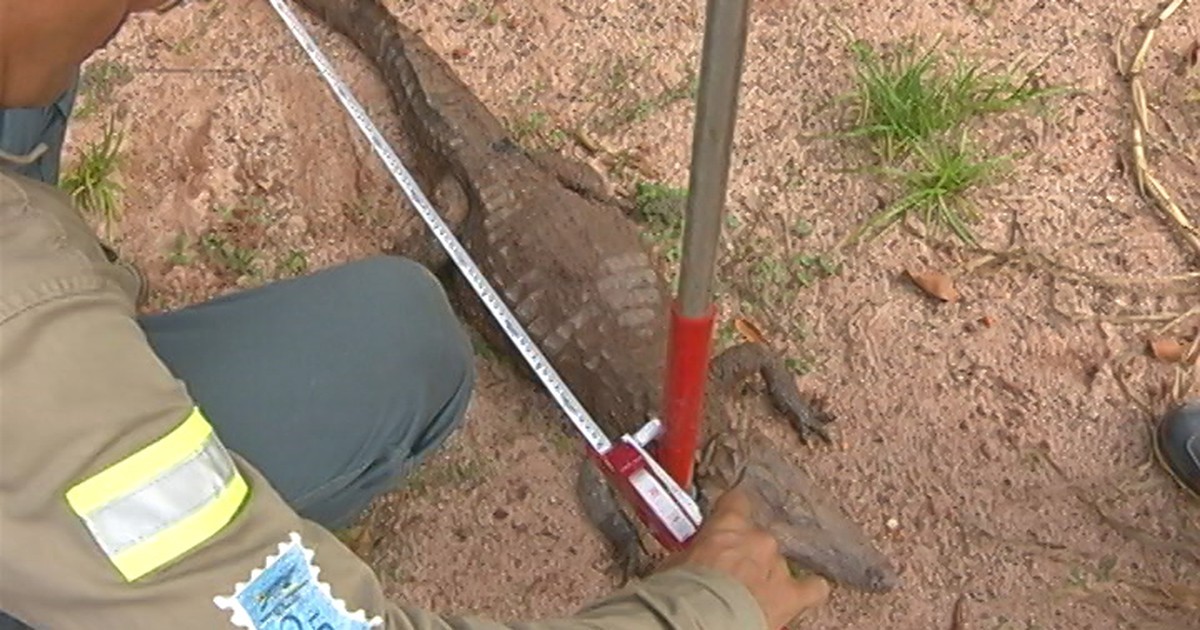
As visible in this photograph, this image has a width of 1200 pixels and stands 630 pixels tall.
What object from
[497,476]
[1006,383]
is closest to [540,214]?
[497,476]

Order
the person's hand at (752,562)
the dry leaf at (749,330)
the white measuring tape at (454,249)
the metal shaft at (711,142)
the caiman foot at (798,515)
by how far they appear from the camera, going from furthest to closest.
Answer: the dry leaf at (749,330) → the white measuring tape at (454,249) → the caiman foot at (798,515) → the person's hand at (752,562) → the metal shaft at (711,142)

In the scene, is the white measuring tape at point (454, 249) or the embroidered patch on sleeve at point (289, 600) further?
the white measuring tape at point (454, 249)

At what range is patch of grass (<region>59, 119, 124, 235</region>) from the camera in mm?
2951

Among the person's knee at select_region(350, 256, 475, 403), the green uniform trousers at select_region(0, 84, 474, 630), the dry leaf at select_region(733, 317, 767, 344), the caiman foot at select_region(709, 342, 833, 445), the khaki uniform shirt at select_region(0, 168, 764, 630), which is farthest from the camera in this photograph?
the dry leaf at select_region(733, 317, 767, 344)

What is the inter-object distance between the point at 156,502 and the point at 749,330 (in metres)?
1.86

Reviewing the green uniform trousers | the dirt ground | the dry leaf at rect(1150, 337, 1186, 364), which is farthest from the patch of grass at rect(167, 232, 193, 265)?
the dry leaf at rect(1150, 337, 1186, 364)

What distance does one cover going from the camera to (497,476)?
2723 millimetres

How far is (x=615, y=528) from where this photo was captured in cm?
259

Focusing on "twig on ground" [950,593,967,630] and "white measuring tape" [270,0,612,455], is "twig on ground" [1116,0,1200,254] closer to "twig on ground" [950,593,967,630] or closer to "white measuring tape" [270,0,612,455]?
"twig on ground" [950,593,967,630]

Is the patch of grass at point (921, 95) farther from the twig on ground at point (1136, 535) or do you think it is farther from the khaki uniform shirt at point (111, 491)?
the khaki uniform shirt at point (111, 491)

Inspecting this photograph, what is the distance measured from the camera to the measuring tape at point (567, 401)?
217 cm

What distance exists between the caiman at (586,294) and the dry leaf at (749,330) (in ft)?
0.20

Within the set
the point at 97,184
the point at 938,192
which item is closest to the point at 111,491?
the point at 97,184

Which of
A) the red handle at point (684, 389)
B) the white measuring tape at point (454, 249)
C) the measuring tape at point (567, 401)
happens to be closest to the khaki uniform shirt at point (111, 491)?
the red handle at point (684, 389)
